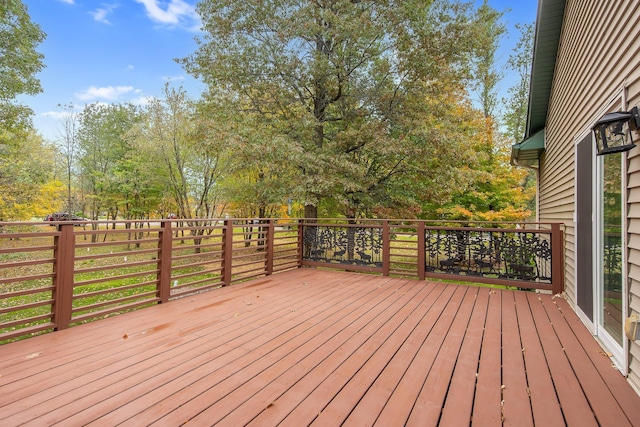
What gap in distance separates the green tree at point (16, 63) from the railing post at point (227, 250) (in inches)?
298

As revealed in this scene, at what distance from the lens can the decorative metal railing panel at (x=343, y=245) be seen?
5.96m

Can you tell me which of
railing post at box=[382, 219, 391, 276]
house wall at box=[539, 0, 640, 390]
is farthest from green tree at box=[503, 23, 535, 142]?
railing post at box=[382, 219, 391, 276]

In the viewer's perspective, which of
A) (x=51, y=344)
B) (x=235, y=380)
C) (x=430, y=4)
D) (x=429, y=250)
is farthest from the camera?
(x=430, y=4)

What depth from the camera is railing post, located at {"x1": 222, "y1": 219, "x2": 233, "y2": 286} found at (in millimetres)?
4625

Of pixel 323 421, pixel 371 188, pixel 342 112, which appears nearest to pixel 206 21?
pixel 342 112

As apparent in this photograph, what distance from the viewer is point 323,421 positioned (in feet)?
5.29

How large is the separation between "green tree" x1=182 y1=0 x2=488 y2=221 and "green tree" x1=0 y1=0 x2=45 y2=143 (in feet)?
13.2

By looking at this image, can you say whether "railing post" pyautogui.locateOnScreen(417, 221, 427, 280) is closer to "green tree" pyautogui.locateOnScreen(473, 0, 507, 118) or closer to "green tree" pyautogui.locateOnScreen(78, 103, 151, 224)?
"green tree" pyautogui.locateOnScreen(473, 0, 507, 118)

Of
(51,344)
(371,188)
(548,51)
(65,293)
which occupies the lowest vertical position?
(51,344)

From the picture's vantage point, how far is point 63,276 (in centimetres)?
285

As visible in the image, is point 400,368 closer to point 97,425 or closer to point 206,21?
point 97,425

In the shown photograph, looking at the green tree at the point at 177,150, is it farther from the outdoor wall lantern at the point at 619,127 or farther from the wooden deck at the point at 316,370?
the outdoor wall lantern at the point at 619,127

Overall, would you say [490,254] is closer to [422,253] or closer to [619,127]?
[422,253]

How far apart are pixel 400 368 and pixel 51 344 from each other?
108 inches
